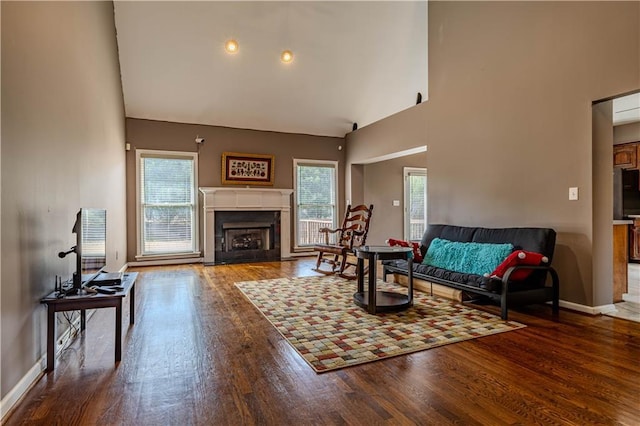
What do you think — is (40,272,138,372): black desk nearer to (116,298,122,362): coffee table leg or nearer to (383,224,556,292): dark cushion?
(116,298,122,362): coffee table leg

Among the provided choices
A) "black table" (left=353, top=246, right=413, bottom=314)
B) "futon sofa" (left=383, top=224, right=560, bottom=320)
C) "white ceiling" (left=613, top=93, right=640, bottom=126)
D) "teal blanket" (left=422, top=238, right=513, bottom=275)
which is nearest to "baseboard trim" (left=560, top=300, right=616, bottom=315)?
"futon sofa" (left=383, top=224, right=560, bottom=320)

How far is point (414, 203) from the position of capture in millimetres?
8102

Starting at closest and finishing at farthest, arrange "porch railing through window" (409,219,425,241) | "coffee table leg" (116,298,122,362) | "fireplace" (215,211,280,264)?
"coffee table leg" (116,298,122,362)
"fireplace" (215,211,280,264)
"porch railing through window" (409,219,425,241)

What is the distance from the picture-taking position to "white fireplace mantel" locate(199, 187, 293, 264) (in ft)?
20.7

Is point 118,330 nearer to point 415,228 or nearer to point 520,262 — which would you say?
point 520,262

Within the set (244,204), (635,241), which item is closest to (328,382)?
(244,204)

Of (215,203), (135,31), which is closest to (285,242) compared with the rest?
(215,203)

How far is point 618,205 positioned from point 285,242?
236 inches

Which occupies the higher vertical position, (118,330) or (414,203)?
(414,203)

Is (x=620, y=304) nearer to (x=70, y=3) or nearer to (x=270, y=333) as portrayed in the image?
(x=270, y=333)

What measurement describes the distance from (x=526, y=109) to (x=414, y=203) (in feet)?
14.4

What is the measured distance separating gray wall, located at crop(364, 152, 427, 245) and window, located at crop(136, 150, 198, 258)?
3552 millimetres

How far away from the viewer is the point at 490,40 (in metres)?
4.18

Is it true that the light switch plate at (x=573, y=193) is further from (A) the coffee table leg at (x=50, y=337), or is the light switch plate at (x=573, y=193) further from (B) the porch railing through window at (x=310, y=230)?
(B) the porch railing through window at (x=310, y=230)
